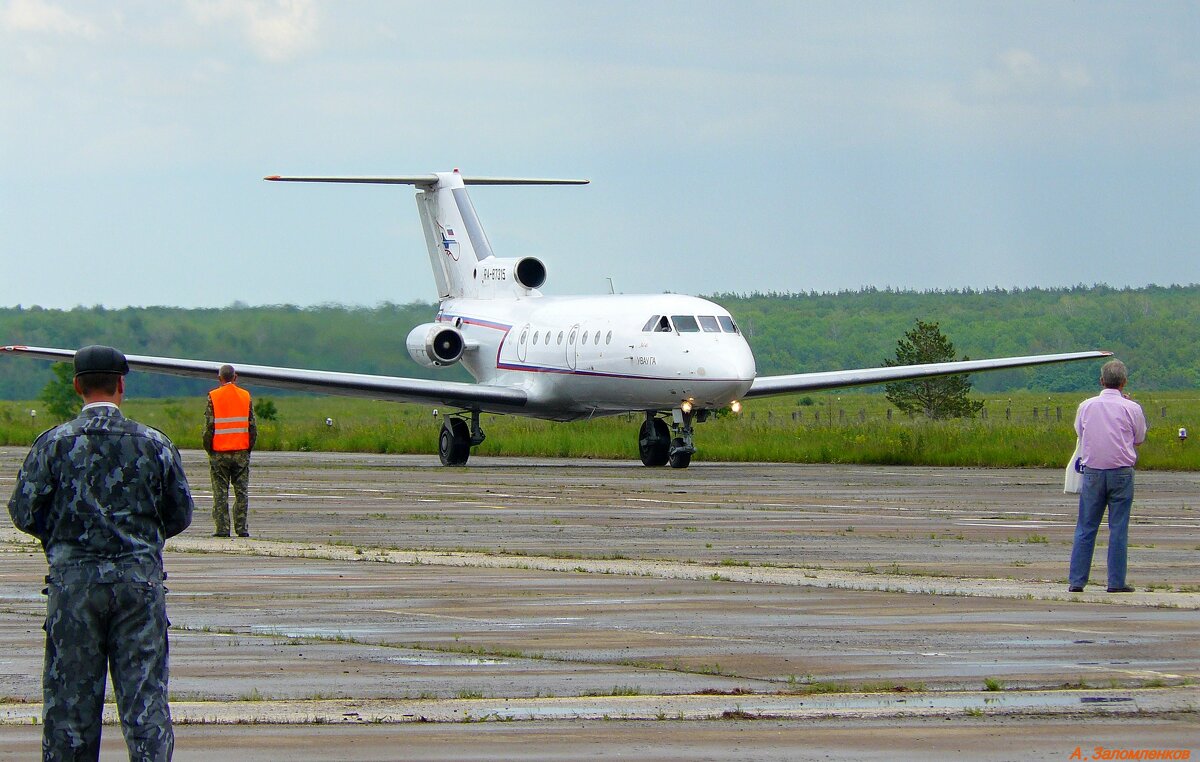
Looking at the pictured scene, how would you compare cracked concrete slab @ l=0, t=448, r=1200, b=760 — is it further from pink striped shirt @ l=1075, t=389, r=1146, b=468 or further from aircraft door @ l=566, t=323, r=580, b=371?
aircraft door @ l=566, t=323, r=580, b=371

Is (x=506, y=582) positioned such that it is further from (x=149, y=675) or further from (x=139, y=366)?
(x=139, y=366)

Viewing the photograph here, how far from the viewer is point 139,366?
35719 mm

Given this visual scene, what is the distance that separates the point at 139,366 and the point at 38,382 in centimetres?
2049

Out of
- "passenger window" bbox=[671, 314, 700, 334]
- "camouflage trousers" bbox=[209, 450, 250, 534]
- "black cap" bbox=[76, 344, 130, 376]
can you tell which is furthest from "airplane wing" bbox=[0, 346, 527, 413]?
"black cap" bbox=[76, 344, 130, 376]

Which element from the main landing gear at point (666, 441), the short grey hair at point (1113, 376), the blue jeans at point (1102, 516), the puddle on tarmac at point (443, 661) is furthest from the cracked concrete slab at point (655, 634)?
the main landing gear at point (666, 441)

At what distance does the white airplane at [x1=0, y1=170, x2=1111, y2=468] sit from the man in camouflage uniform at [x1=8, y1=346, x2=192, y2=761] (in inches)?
1014

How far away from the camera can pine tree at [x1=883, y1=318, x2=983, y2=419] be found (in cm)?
6075

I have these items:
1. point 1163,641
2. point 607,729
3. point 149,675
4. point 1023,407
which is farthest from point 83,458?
point 1023,407

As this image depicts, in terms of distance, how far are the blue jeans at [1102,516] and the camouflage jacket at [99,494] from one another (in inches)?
322

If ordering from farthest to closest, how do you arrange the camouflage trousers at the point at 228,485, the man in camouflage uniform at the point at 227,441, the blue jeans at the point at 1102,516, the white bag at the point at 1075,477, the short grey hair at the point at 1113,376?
the man in camouflage uniform at the point at 227,441
the camouflage trousers at the point at 228,485
the white bag at the point at 1075,477
the short grey hair at the point at 1113,376
the blue jeans at the point at 1102,516

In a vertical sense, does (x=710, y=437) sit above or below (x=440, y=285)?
below

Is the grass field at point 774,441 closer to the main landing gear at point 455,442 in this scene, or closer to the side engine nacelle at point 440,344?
the side engine nacelle at point 440,344

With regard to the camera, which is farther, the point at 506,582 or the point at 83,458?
the point at 506,582

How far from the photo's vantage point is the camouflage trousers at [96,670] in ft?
21.8
